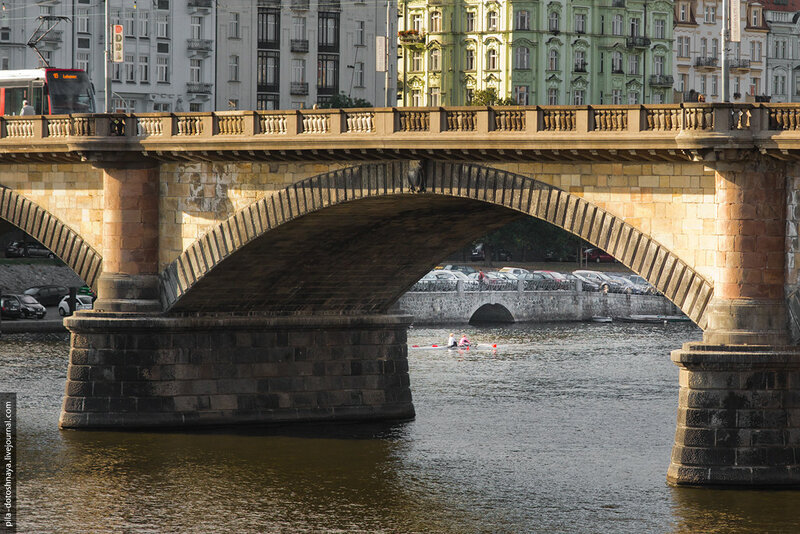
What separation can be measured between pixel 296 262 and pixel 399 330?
5.89 m

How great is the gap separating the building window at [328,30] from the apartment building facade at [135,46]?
25.1 feet

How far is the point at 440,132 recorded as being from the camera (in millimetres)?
45812

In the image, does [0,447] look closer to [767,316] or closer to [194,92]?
[767,316]

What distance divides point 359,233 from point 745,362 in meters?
17.3

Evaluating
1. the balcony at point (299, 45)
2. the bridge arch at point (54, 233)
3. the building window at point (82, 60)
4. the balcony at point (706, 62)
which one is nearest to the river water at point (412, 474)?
the bridge arch at point (54, 233)

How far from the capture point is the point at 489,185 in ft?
149

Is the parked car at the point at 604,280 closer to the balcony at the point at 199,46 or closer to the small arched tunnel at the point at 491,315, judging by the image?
the small arched tunnel at the point at 491,315

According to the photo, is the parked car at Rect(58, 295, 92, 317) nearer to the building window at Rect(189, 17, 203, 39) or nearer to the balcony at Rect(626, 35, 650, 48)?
the building window at Rect(189, 17, 203, 39)

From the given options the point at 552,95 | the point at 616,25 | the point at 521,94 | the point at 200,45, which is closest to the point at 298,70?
the point at 200,45

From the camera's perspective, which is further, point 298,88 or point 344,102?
point 298,88

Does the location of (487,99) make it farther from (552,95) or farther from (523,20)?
(552,95)

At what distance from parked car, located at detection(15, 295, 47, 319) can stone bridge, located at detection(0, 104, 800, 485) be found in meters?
36.4

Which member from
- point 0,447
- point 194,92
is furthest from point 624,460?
point 194,92

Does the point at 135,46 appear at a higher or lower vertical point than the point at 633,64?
lower
